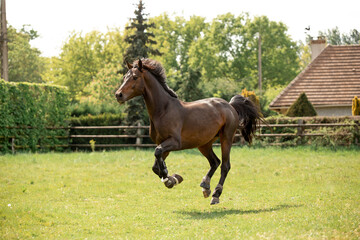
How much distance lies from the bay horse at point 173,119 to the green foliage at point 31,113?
568 inches

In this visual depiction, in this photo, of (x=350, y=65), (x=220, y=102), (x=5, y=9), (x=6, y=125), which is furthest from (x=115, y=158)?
(x=350, y=65)

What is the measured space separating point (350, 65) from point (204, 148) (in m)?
24.2

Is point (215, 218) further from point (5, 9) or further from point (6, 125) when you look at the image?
point (5, 9)

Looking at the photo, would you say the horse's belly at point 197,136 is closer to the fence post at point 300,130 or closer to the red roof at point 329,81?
the fence post at point 300,130

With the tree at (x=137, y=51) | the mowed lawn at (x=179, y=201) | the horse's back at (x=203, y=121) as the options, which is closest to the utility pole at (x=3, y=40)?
the tree at (x=137, y=51)

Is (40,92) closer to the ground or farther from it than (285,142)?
farther from it

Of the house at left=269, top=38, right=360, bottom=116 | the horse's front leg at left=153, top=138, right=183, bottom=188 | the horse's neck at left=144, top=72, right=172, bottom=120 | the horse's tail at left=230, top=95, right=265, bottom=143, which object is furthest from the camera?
the house at left=269, top=38, right=360, bottom=116

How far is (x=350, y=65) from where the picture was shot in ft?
101

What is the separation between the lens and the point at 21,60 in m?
57.4

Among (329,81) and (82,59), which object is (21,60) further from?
(329,81)

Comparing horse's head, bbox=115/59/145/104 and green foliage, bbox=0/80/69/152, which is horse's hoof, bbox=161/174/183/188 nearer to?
horse's head, bbox=115/59/145/104

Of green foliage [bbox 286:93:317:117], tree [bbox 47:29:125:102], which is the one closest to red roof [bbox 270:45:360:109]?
green foliage [bbox 286:93:317:117]

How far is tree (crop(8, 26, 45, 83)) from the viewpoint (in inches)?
2194

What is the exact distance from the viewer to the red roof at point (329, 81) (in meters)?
28.2
